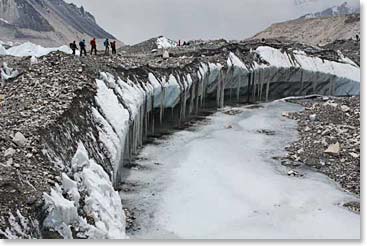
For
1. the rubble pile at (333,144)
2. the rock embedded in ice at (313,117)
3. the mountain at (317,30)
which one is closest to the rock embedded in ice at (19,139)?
the rubble pile at (333,144)

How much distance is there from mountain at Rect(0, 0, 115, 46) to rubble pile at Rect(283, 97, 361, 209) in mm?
26971

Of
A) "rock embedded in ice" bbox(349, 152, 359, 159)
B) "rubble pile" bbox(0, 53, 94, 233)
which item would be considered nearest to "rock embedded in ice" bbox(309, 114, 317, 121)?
"rock embedded in ice" bbox(349, 152, 359, 159)

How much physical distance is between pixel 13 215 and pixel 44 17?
45.4 m

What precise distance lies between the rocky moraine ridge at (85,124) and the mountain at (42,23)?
24.1 meters

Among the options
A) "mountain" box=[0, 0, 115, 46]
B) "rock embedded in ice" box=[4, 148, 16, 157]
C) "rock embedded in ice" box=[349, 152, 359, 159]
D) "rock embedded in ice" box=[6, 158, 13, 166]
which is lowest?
"rock embedded in ice" box=[349, 152, 359, 159]

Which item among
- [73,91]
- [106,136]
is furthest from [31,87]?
[106,136]

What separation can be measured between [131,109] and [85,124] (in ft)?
9.43

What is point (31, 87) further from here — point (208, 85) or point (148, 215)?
point (208, 85)

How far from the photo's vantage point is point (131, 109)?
1187 cm

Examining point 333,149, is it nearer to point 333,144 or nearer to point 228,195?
point 333,144

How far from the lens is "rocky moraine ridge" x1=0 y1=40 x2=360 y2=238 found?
5.83m

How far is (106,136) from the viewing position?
9.48 m

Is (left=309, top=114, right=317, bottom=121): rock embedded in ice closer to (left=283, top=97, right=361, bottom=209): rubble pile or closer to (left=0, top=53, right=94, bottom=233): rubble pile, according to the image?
(left=283, top=97, right=361, bottom=209): rubble pile

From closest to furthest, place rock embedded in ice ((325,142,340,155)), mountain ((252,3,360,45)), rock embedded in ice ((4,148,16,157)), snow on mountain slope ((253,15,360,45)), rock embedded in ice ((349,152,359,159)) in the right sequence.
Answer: rock embedded in ice ((4,148,16,157)) < rock embedded in ice ((349,152,359,159)) < rock embedded in ice ((325,142,340,155)) < mountain ((252,3,360,45)) < snow on mountain slope ((253,15,360,45))
